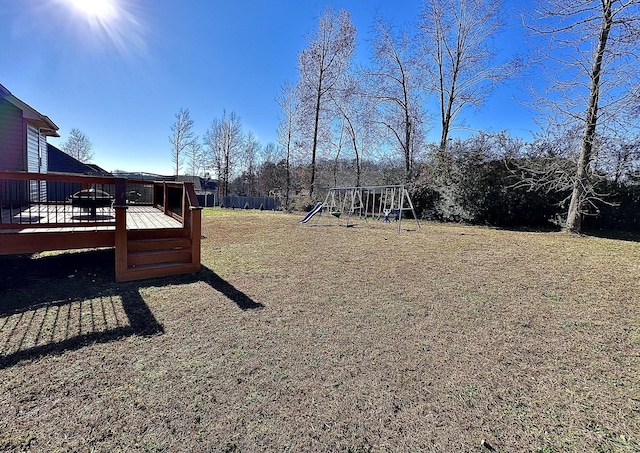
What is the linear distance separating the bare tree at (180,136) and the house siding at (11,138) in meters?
22.1

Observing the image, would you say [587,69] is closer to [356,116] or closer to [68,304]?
[68,304]

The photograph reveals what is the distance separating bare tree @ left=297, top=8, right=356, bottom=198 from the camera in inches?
675

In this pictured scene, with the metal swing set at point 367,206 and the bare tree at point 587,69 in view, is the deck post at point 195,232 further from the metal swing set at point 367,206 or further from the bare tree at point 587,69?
the bare tree at point 587,69

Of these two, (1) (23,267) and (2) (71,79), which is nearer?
(1) (23,267)


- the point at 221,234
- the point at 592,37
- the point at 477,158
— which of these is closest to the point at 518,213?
the point at 477,158

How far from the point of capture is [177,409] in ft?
6.40

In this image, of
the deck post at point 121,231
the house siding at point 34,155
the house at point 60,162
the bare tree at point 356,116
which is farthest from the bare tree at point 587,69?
the house at point 60,162

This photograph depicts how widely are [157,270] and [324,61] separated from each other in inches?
662

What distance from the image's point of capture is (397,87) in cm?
1723

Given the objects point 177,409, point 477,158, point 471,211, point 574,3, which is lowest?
point 177,409

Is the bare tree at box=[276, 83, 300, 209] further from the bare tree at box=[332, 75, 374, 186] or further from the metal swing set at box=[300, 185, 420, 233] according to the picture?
the metal swing set at box=[300, 185, 420, 233]

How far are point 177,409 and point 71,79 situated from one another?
1543cm

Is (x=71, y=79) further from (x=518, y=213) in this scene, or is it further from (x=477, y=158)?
(x=518, y=213)

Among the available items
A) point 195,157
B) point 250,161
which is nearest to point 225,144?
point 195,157
